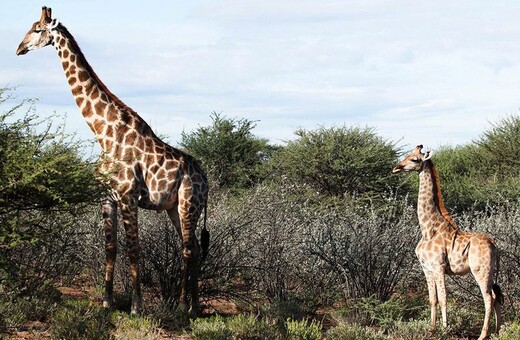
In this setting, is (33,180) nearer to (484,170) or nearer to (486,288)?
(486,288)

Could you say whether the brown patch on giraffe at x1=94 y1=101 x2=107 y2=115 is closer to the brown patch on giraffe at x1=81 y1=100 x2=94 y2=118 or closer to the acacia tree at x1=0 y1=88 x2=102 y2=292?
the brown patch on giraffe at x1=81 y1=100 x2=94 y2=118

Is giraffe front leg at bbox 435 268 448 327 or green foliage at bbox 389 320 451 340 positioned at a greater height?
giraffe front leg at bbox 435 268 448 327

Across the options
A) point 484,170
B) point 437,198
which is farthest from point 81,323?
point 484,170

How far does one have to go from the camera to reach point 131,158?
35.6 ft

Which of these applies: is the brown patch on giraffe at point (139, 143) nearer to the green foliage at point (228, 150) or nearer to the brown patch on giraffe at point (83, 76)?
the brown patch on giraffe at point (83, 76)

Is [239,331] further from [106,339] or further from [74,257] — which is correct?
[74,257]

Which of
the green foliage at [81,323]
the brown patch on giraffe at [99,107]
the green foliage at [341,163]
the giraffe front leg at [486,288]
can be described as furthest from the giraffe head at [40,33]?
the green foliage at [341,163]

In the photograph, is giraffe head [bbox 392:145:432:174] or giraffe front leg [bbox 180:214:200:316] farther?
giraffe front leg [bbox 180:214:200:316]

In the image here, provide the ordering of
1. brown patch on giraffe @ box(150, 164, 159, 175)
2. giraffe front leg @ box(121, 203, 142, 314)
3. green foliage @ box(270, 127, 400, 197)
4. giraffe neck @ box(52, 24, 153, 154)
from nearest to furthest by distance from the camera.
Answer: giraffe front leg @ box(121, 203, 142, 314), brown patch on giraffe @ box(150, 164, 159, 175), giraffe neck @ box(52, 24, 153, 154), green foliage @ box(270, 127, 400, 197)

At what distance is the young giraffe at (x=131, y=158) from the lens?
10859 mm

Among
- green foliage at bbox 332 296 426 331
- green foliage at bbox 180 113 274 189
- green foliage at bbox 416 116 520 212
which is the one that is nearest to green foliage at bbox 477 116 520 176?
green foliage at bbox 416 116 520 212

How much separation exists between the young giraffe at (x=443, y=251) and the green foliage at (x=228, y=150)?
13.0m

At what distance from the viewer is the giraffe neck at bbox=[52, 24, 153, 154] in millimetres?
11062

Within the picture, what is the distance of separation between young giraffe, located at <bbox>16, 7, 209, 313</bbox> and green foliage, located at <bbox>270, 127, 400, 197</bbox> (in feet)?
31.1
